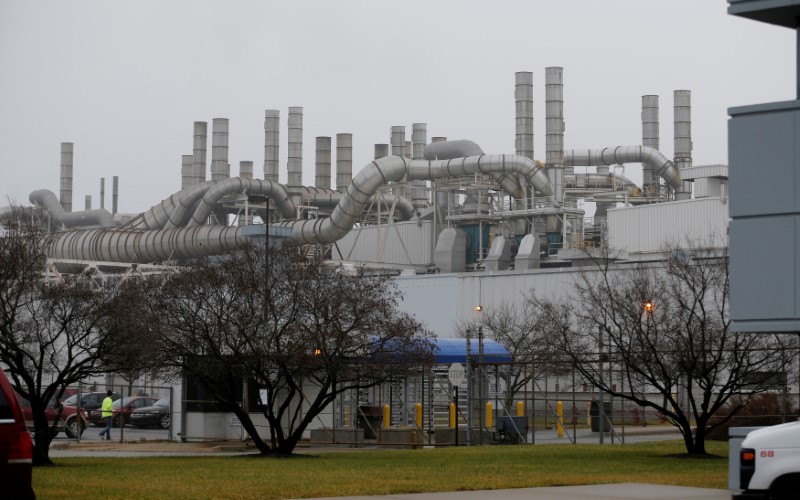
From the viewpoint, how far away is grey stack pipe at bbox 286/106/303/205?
8668 centimetres

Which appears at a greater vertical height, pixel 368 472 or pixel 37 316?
pixel 37 316

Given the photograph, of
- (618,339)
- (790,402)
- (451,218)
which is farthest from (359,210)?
(618,339)

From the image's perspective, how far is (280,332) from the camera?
30.8 m

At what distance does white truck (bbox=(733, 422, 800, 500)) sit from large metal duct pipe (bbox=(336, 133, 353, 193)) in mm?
74955

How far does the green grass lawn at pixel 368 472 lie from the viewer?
19938 millimetres

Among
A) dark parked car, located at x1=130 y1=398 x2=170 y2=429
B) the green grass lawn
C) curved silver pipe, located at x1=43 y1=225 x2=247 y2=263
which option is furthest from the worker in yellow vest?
curved silver pipe, located at x1=43 y1=225 x2=247 y2=263

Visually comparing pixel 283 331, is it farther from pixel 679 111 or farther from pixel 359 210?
pixel 679 111

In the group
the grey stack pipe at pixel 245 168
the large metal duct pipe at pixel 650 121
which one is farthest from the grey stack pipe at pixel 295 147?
the large metal duct pipe at pixel 650 121

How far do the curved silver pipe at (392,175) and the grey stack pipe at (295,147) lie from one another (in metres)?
12.6

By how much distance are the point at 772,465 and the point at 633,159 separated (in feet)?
198

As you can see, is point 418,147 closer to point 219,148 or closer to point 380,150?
point 380,150

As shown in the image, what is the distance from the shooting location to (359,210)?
72125 mm

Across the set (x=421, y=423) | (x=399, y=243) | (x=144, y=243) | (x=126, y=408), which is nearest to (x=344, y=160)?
(x=399, y=243)

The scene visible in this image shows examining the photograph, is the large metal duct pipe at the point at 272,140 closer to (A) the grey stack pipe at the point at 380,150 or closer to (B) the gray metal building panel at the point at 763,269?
(A) the grey stack pipe at the point at 380,150
